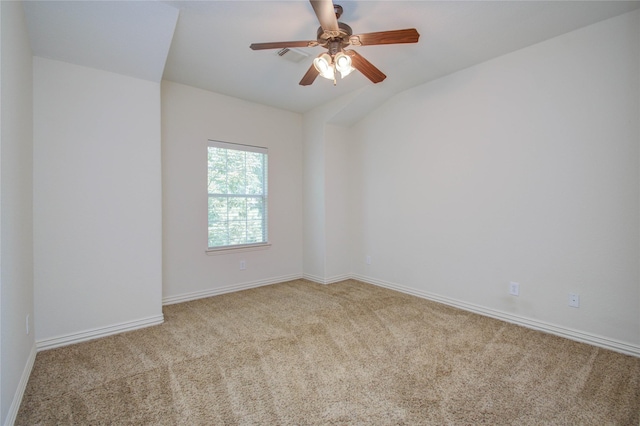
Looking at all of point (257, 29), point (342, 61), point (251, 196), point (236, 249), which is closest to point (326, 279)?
point (236, 249)

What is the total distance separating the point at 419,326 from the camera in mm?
2840

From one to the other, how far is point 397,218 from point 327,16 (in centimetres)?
266

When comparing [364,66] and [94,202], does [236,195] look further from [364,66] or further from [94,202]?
[364,66]

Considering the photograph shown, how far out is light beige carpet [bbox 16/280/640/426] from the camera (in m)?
1.66

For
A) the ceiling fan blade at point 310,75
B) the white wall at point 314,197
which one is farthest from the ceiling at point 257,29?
the white wall at point 314,197

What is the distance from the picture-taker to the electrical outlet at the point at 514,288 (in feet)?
9.54

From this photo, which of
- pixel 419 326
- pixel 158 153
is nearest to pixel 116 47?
pixel 158 153

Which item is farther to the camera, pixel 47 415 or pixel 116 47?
pixel 116 47

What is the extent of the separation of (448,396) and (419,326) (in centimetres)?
105

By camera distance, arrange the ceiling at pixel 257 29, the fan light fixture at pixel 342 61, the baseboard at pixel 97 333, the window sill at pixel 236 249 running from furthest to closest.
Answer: the window sill at pixel 236 249 → the baseboard at pixel 97 333 → the ceiling at pixel 257 29 → the fan light fixture at pixel 342 61

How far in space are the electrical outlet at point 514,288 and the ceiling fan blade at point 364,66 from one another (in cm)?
227

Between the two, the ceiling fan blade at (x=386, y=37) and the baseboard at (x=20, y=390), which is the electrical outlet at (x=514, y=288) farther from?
the baseboard at (x=20, y=390)

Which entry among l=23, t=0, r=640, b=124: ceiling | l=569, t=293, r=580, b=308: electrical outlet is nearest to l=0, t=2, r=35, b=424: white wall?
l=23, t=0, r=640, b=124: ceiling

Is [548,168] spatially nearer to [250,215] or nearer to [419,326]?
[419,326]
